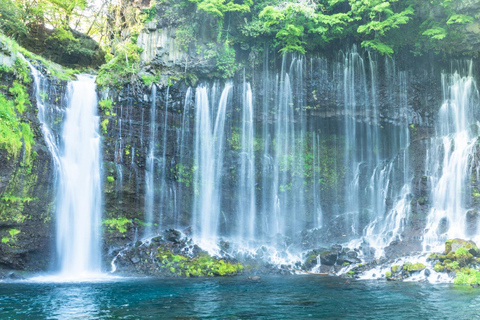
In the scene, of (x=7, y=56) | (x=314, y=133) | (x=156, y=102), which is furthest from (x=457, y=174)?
(x=7, y=56)

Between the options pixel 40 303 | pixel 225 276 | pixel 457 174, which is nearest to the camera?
pixel 40 303

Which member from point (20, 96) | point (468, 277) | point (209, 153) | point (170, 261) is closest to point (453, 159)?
point (468, 277)

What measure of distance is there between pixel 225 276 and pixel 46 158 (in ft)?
33.2

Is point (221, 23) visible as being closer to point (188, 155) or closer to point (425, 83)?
point (188, 155)

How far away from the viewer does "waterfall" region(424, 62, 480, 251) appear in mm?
18922

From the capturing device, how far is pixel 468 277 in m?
13.0

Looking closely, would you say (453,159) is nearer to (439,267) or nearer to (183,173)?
(439,267)

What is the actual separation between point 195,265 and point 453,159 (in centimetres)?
1506

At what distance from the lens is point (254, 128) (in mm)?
23719

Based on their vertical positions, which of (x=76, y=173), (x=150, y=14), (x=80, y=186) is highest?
(x=150, y=14)

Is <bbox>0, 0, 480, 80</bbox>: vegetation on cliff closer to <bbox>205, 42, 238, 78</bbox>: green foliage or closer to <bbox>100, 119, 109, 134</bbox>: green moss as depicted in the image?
<bbox>205, 42, 238, 78</bbox>: green foliage

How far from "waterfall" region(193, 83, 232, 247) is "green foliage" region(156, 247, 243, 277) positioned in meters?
3.92

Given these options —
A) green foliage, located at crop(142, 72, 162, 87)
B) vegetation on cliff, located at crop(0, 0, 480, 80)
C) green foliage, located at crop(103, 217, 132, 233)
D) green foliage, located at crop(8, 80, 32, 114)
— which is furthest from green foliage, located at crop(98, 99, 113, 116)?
green foliage, located at crop(103, 217, 132, 233)

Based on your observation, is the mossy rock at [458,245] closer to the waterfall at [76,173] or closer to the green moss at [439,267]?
the green moss at [439,267]
